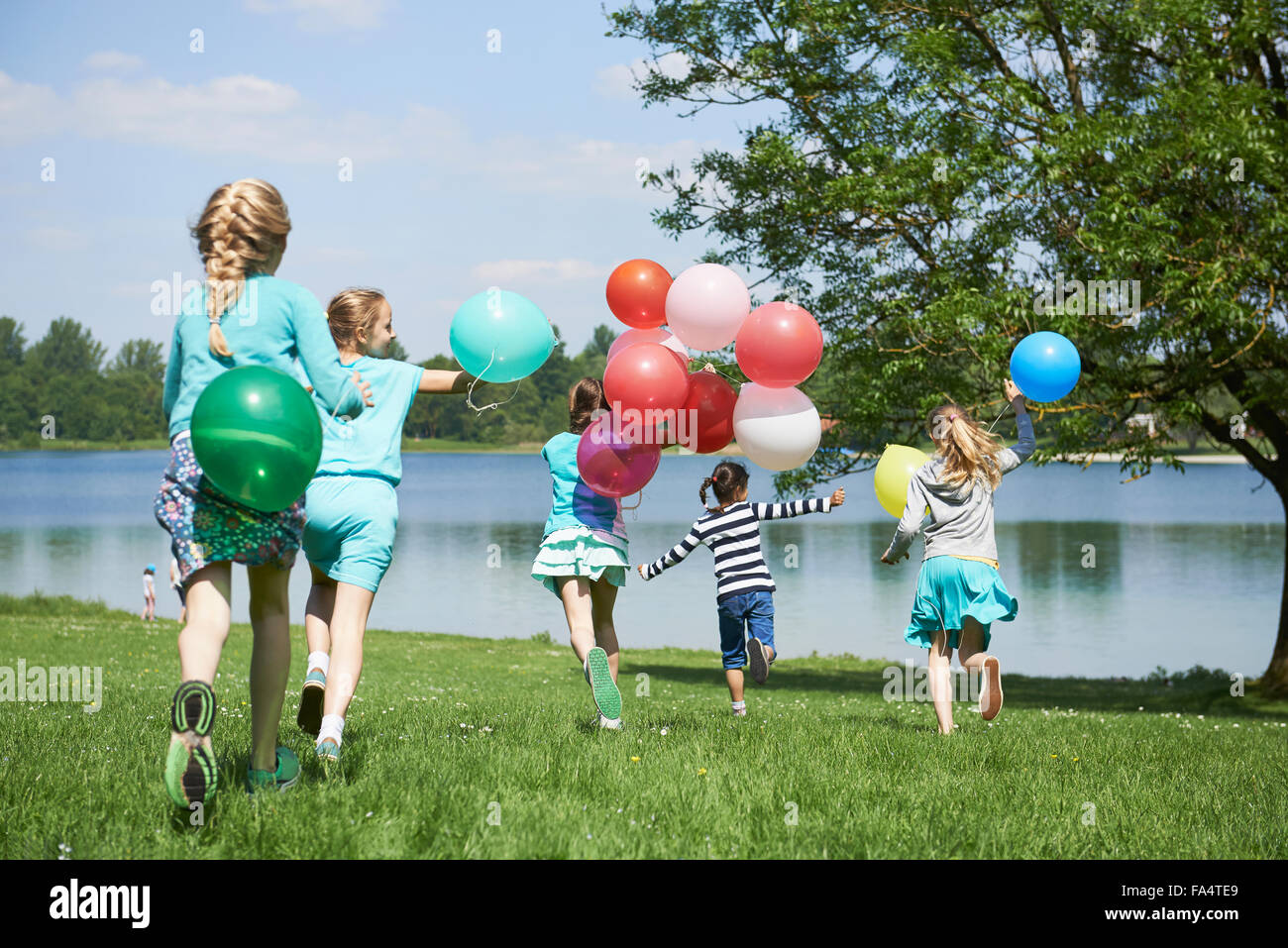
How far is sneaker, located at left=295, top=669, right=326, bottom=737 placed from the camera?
14.6ft

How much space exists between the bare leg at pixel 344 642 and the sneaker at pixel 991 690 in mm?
3358

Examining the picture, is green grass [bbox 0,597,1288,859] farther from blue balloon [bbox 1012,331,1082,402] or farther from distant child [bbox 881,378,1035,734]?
blue balloon [bbox 1012,331,1082,402]

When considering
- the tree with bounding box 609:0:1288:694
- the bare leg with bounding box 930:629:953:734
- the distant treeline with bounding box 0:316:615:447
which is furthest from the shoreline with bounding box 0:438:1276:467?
the bare leg with bounding box 930:629:953:734

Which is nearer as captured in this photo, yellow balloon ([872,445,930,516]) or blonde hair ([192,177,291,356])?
blonde hair ([192,177,291,356])

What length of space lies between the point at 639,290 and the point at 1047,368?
2554mm

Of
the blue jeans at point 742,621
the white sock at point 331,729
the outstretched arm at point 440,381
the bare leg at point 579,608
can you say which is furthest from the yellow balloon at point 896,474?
the white sock at point 331,729

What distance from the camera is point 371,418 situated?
431cm

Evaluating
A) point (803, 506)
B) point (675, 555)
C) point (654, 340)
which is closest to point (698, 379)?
point (654, 340)

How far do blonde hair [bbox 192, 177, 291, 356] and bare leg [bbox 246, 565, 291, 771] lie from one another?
0.76 meters

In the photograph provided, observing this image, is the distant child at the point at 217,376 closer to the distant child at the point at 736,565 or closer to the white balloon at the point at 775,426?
the white balloon at the point at 775,426

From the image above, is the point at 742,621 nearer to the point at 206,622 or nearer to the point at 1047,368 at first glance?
the point at 1047,368

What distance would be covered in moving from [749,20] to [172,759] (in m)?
12.6
